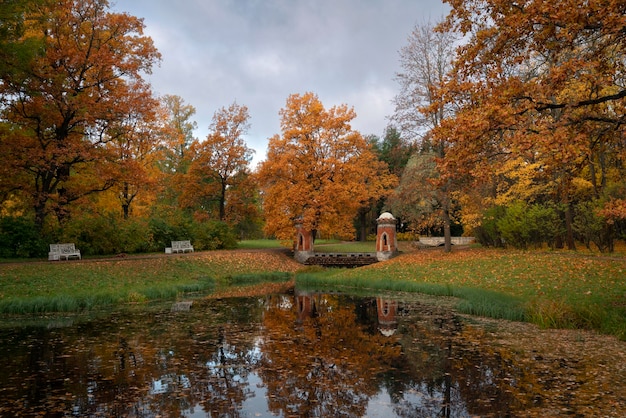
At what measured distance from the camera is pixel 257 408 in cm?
596

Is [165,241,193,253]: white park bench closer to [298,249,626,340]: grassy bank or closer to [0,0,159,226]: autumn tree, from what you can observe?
[0,0,159,226]: autumn tree

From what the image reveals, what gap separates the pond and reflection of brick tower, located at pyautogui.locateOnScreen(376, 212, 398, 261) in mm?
15075

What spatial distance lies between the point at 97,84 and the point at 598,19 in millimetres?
22218

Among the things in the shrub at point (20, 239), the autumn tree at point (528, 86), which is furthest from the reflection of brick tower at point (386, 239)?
the shrub at point (20, 239)

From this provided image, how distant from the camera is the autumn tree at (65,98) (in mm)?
20328

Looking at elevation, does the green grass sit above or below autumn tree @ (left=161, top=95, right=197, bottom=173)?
below

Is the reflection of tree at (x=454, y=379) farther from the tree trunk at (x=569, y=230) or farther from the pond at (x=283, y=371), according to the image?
the tree trunk at (x=569, y=230)

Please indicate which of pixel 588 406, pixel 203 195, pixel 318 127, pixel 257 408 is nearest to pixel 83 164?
pixel 203 195

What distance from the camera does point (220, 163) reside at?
34.3 m

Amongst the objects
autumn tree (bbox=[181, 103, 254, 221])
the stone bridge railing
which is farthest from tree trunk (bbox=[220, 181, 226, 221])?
the stone bridge railing

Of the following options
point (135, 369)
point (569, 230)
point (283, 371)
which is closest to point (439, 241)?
point (569, 230)

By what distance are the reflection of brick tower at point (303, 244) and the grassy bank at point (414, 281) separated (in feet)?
11.4

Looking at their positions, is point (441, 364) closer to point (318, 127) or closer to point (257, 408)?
point (257, 408)

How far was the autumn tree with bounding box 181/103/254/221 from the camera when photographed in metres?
34.0
